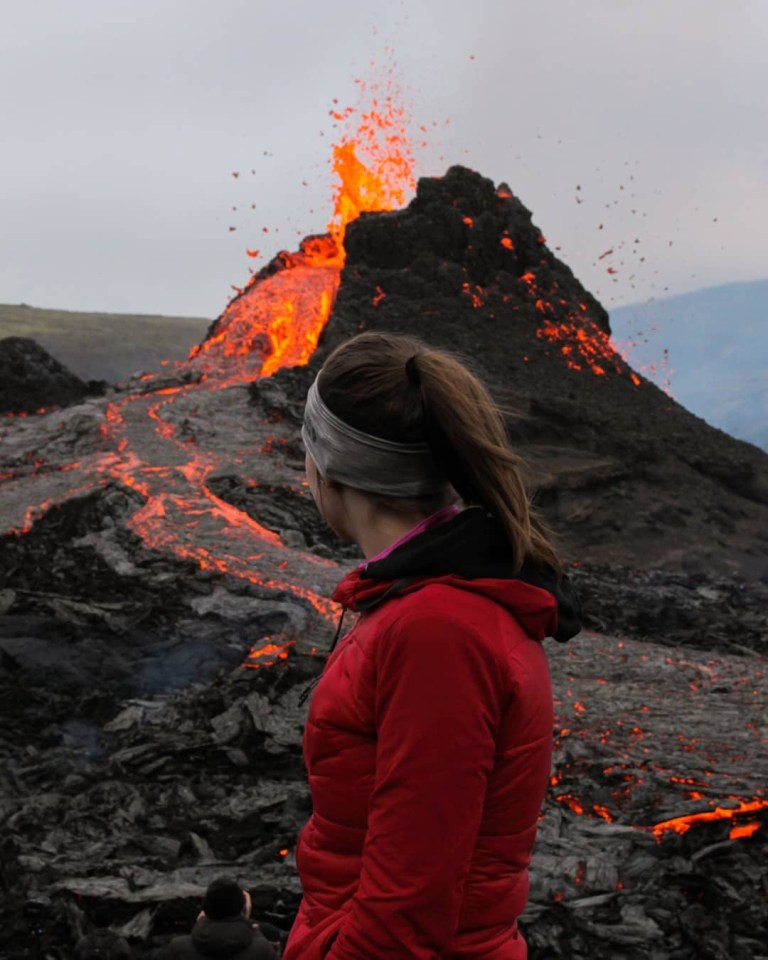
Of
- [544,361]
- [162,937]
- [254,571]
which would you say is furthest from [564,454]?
[162,937]

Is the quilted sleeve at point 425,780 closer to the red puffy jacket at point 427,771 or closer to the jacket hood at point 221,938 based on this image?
the red puffy jacket at point 427,771

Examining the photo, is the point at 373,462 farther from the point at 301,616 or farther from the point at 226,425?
the point at 226,425

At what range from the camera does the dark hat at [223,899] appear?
4727mm

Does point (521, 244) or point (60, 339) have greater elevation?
point (521, 244)

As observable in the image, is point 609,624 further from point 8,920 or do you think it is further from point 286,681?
Result: point 8,920

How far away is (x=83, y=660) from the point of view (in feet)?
39.3

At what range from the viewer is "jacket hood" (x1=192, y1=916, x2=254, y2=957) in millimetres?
4723

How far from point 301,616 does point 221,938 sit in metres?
8.99

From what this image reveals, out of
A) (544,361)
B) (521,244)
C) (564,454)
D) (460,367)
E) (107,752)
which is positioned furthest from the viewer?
(521,244)

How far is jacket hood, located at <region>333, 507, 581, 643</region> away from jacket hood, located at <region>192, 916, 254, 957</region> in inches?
127

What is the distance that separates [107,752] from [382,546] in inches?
341

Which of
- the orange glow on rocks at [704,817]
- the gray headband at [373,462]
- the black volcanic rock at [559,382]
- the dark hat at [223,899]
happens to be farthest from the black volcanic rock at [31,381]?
the gray headband at [373,462]

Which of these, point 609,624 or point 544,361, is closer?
point 609,624

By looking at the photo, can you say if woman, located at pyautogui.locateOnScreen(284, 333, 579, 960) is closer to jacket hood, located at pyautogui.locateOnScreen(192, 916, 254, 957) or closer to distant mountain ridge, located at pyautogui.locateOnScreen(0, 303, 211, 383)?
jacket hood, located at pyautogui.locateOnScreen(192, 916, 254, 957)
